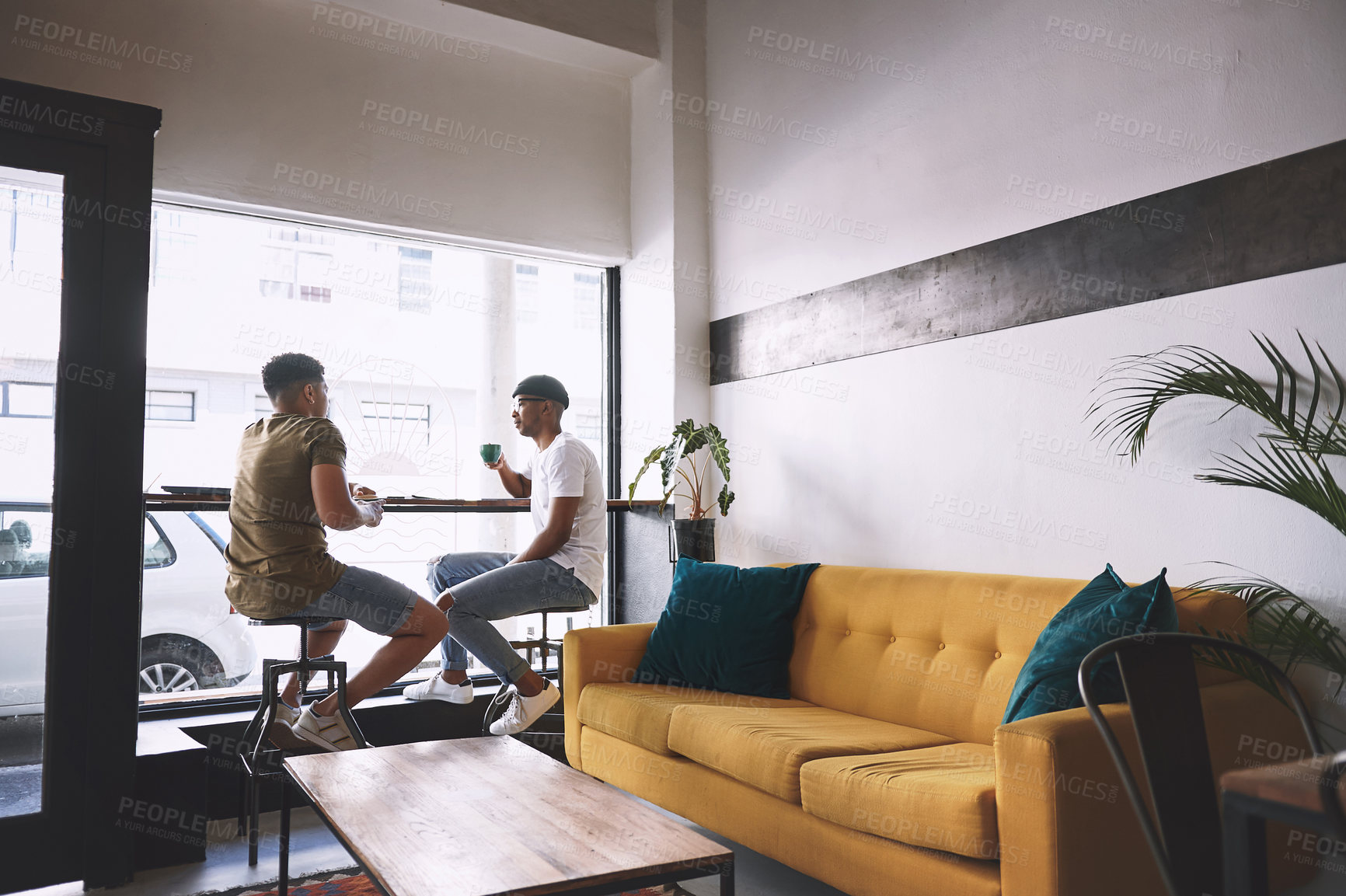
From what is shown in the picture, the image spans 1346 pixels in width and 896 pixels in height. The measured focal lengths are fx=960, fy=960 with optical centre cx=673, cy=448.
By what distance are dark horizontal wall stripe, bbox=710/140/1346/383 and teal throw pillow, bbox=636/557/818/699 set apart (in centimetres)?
99

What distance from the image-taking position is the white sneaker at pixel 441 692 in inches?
152

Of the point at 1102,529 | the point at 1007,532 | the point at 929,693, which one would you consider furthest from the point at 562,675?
the point at 1102,529

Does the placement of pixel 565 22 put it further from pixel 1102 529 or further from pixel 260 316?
pixel 1102 529

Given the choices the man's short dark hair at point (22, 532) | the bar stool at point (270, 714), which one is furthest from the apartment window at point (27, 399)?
the bar stool at point (270, 714)

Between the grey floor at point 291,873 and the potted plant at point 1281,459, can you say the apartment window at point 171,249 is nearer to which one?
the grey floor at point 291,873

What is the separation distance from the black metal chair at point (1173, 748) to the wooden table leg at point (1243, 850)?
212 mm

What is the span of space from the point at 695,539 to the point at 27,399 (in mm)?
2495

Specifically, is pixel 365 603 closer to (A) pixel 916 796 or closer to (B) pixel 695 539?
(B) pixel 695 539

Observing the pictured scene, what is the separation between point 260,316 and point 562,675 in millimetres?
2000

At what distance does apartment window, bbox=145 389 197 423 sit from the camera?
152 inches

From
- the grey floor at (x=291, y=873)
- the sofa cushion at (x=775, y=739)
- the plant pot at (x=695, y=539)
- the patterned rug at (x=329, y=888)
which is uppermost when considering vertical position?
the plant pot at (x=695, y=539)

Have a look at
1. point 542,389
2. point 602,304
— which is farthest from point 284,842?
point 602,304

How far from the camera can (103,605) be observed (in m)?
2.81

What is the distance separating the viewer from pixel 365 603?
3.11 metres
